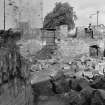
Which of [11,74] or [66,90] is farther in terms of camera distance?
[66,90]

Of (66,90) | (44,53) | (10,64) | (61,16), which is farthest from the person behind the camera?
(61,16)

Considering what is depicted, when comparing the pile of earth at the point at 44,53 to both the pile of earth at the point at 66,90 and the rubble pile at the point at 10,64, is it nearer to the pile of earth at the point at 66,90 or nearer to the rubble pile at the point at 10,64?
the pile of earth at the point at 66,90

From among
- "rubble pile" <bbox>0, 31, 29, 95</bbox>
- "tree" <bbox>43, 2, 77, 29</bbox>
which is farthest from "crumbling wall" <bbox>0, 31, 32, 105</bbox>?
"tree" <bbox>43, 2, 77, 29</bbox>

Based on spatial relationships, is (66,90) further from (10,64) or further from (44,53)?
(44,53)

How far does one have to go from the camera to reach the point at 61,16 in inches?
939

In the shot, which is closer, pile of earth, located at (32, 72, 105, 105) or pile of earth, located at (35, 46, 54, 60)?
pile of earth, located at (32, 72, 105, 105)

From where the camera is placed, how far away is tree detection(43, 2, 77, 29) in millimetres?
23766

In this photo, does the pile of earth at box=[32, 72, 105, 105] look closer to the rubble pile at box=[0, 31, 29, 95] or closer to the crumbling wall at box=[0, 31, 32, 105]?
the crumbling wall at box=[0, 31, 32, 105]

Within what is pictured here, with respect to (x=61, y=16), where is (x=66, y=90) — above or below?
below

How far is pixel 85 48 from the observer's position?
14.5 metres

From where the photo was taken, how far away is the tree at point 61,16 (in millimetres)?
23766

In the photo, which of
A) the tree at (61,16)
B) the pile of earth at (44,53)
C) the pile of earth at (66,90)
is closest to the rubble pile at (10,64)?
the pile of earth at (66,90)

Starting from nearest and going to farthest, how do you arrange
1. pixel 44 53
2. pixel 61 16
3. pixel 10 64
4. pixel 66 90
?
1. pixel 10 64
2. pixel 66 90
3. pixel 44 53
4. pixel 61 16

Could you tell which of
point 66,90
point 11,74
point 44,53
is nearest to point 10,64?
point 11,74
